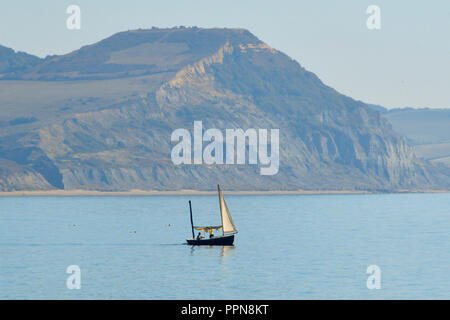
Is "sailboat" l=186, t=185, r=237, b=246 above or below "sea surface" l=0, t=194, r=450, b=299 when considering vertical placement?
above

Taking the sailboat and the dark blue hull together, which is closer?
the sailboat

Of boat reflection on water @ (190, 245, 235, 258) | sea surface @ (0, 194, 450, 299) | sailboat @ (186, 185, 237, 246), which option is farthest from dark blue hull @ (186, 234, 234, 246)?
sea surface @ (0, 194, 450, 299)

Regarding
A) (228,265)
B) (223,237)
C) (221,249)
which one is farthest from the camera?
(221,249)

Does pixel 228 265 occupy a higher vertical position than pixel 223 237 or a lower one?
lower

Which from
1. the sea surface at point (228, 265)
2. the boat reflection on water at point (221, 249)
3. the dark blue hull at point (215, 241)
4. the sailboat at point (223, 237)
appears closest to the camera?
the sea surface at point (228, 265)

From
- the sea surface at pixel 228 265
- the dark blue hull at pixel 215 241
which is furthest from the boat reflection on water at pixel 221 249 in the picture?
the dark blue hull at pixel 215 241

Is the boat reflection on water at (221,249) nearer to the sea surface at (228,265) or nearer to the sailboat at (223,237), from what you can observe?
the sea surface at (228,265)

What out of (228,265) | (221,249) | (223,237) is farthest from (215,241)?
(228,265)

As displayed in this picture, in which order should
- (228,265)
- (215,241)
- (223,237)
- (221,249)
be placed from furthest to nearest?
(221,249) < (215,241) < (223,237) < (228,265)

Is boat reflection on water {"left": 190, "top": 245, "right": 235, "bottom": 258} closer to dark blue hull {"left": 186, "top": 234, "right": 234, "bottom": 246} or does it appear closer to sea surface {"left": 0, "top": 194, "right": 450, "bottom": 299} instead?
sea surface {"left": 0, "top": 194, "right": 450, "bottom": 299}

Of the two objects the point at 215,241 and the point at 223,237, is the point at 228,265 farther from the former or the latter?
the point at 215,241
